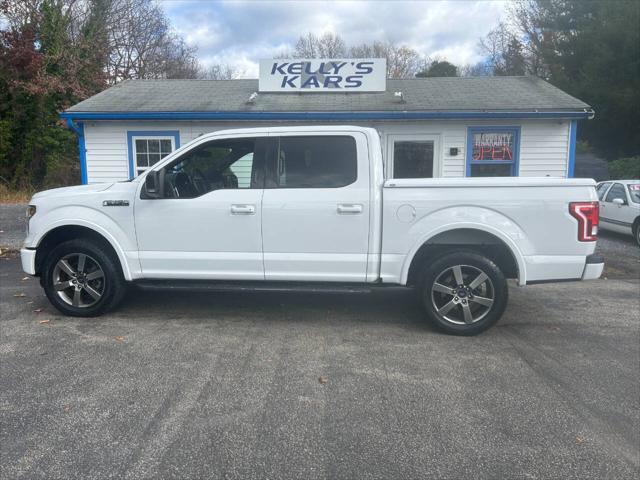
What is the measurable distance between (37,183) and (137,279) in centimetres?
2012

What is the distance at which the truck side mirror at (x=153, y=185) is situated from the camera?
17.6 feet

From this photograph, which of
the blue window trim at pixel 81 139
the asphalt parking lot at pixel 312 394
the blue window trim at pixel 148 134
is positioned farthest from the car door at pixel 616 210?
the blue window trim at pixel 81 139

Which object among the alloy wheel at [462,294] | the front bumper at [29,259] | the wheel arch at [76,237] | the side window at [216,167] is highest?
the side window at [216,167]

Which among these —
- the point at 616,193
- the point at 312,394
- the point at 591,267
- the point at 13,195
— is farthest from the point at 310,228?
the point at 13,195

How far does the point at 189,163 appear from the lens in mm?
5652

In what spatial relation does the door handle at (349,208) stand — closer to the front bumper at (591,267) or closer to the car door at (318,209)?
the car door at (318,209)

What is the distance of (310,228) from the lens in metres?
5.34

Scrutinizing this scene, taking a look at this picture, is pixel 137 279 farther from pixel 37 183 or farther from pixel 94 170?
pixel 37 183

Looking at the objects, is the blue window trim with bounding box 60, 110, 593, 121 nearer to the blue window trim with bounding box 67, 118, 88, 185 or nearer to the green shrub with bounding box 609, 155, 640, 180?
the blue window trim with bounding box 67, 118, 88, 185

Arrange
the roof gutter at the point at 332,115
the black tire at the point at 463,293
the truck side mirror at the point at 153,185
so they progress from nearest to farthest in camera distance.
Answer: the black tire at the point at 463,293 < the truck side mirror at the point at 153,185 < the roof gutter at the point at 332,115

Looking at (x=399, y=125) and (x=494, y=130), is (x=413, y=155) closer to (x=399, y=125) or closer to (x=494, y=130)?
(x=399, y=125)

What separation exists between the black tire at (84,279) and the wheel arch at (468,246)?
10.1ft

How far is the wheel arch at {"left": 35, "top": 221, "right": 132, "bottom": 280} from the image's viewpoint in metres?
5.63

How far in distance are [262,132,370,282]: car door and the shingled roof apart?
6.16 m
